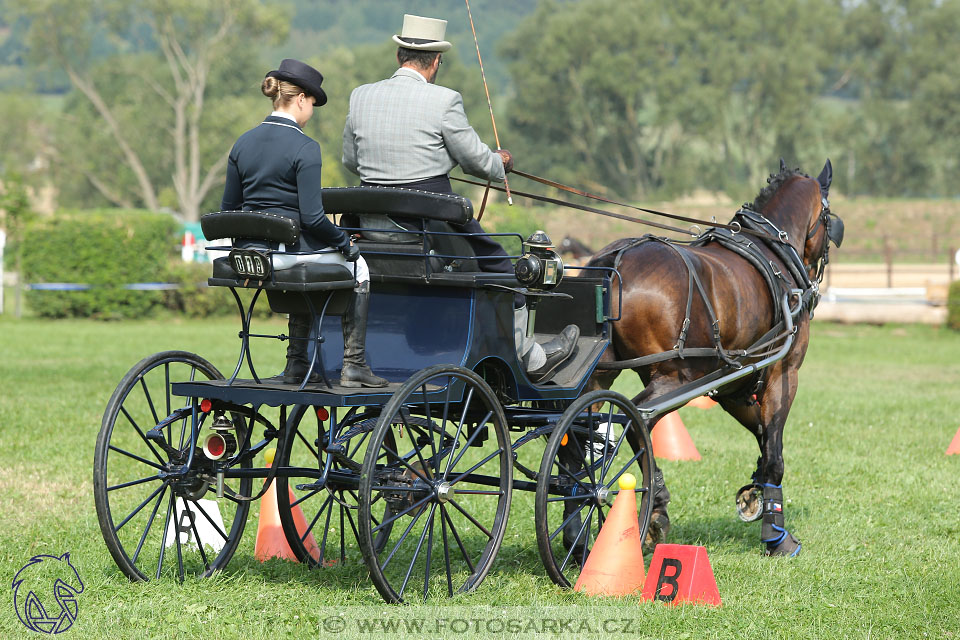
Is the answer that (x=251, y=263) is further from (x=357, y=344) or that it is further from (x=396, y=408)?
(x=396, y=408)

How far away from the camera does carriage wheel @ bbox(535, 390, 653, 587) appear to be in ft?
16.5

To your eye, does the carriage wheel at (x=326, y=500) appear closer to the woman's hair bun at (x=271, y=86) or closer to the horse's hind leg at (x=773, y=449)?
the woman's hair bun at (x=271, y=86)

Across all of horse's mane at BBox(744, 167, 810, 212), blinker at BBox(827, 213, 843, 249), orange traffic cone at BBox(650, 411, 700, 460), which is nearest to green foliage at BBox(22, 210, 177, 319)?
orange traffic cone at BBox(650, 411, 700, 460)

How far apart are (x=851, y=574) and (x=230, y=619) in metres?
3.17

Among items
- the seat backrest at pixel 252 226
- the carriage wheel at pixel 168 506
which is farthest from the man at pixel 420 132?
the carriage wheel at pixel 168 506

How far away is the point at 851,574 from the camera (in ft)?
19.1

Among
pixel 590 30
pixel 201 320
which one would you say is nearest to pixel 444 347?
pixel 201 320

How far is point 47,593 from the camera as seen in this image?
203 inches

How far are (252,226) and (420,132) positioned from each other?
92 centimetres

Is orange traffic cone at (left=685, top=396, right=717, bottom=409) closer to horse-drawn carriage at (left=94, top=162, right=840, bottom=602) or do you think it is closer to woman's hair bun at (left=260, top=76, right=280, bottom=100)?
horse-drawn carriage at (left=94, top=162, right=840, bottom=602)

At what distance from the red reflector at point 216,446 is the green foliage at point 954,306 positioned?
1924 cm

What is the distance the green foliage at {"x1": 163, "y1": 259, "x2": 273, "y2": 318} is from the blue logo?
1900 cm

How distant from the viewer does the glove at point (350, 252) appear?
4.75 m

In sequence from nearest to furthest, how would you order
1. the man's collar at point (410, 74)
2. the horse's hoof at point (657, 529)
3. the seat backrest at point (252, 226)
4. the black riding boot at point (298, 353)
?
the seat backrest at point (252, 226)
the black riding boot at point (298, 353)
the man's collar at point (410, 74)
the horse's hoof at point (657, 529)
